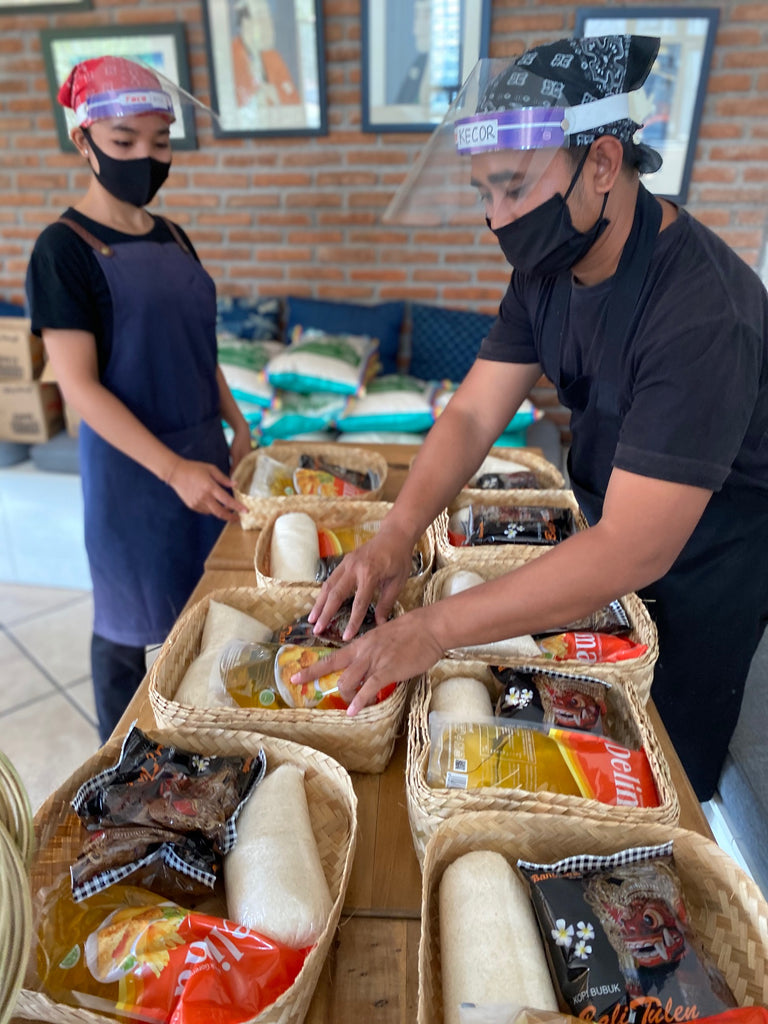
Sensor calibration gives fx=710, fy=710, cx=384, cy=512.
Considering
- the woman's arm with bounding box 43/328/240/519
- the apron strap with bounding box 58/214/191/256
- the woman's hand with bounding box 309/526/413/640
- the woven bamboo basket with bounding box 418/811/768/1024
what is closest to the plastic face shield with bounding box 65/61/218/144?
the apron strap with bounding box 58/214/191/256

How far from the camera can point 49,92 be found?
3146 mm

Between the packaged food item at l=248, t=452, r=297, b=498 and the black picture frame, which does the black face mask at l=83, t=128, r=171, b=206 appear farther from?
the black picture frame

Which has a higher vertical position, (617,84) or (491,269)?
(617,84)

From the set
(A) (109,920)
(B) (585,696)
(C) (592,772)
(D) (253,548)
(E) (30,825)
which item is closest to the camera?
(E) (30,825)

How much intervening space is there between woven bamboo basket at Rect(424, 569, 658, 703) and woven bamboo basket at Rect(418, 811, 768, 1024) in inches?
10.0

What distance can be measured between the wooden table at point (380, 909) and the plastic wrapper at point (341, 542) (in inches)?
15.0

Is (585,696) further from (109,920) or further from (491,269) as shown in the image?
(491,269)

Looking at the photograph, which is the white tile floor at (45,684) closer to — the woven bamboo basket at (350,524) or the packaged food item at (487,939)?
the woven bamboo basket at (350,524)

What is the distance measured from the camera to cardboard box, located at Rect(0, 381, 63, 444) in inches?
121

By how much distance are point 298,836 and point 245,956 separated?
0.43 feet

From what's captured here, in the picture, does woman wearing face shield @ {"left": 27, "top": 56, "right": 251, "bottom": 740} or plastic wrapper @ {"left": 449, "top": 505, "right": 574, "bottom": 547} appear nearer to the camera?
plastic wrapper @ {"left": 449, "top": 505, "right": 574, "bottom": 547}

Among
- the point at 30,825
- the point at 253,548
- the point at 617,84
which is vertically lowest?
the point at 253,548

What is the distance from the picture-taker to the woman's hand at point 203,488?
5.03ft

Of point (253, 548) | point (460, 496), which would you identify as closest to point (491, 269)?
point (460, 496)
